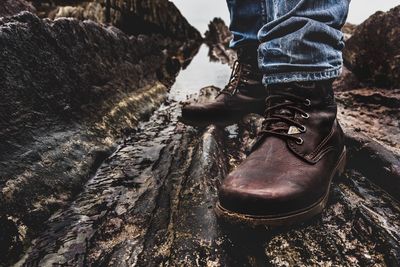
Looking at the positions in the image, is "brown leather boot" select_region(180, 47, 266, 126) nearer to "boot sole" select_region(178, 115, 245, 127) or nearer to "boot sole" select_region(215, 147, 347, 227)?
"boot sole" select_region(178, 115, 245, 127)

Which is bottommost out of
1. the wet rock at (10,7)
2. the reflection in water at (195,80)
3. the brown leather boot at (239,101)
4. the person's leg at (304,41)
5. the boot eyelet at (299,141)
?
the reflection in water at (195,80)

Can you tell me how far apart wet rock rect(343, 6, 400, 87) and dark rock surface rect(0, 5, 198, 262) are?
1827 mm

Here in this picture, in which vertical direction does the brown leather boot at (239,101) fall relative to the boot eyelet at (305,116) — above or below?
below

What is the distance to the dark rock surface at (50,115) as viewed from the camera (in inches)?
45.9

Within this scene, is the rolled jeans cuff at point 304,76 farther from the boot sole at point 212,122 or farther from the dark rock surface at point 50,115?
the dark rock surface at point 50,115

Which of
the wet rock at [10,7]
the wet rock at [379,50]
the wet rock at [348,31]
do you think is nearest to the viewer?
the wet rock at [10,7]

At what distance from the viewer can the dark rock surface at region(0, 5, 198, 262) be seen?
3.83ft

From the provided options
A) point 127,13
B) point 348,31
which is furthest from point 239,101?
point 348,31

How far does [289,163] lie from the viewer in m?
1.16

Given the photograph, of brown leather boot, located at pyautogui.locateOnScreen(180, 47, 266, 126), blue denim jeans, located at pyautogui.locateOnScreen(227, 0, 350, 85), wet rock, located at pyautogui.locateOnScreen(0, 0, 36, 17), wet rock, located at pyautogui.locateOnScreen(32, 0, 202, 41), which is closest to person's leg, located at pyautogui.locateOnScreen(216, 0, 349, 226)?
blue denim jeans, located at pyautogui.locateOnScreen(227, 0, 350, 85)

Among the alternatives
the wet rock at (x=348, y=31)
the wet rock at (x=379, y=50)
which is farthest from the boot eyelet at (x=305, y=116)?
the wet rock at (x=348, y=31)

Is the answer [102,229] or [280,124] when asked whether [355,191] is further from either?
[102,229]

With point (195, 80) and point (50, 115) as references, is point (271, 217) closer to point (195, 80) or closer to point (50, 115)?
point (50, 115)

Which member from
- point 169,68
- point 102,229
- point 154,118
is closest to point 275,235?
point 102,229
